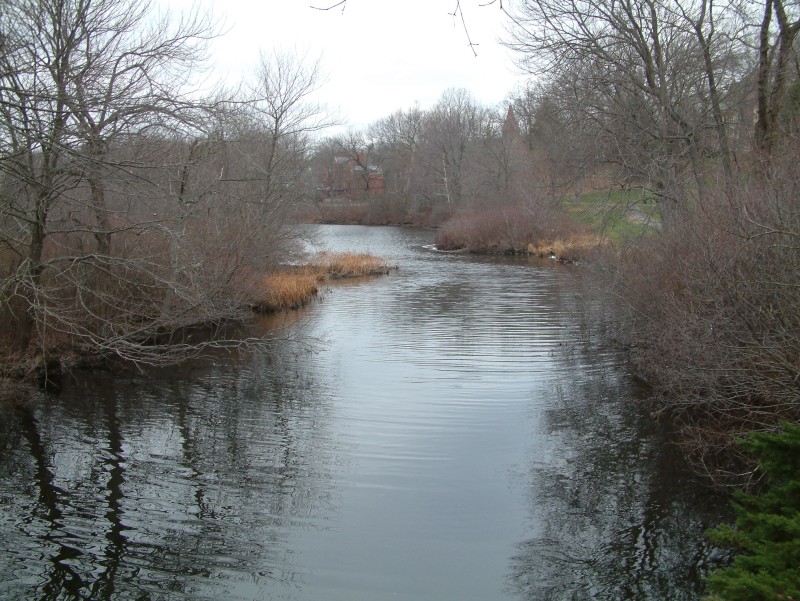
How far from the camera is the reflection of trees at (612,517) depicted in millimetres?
5801

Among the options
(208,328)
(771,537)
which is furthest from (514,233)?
(771,537)

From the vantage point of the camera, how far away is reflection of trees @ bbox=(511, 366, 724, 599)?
19.0ft

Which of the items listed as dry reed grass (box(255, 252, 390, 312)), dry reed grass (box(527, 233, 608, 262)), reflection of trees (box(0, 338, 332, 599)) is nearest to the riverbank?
dry reed grass (box(255, 252, 390, 312))

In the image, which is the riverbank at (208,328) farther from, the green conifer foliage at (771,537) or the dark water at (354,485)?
the green conifer foliage at (771,537)

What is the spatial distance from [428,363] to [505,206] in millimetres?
28016

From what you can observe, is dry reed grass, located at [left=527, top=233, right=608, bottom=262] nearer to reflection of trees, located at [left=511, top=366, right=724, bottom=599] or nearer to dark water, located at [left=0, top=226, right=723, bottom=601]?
dark water, located at [left=0, top=226, right=723, bottom=601]

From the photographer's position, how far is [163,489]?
25.3 feet

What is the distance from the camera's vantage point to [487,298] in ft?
70.7

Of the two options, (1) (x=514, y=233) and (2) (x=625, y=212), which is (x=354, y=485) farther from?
(1) (x=514, y=233)

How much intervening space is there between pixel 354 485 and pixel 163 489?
216 centimetres

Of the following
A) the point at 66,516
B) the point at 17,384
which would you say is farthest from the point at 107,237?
the point at 66,516

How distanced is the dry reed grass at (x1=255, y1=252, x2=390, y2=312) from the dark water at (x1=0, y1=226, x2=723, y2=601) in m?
6.44

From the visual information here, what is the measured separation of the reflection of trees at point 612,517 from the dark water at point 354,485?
2 cm

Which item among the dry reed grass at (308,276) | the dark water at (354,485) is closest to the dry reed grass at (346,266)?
the dry reed grass at (308,276)
